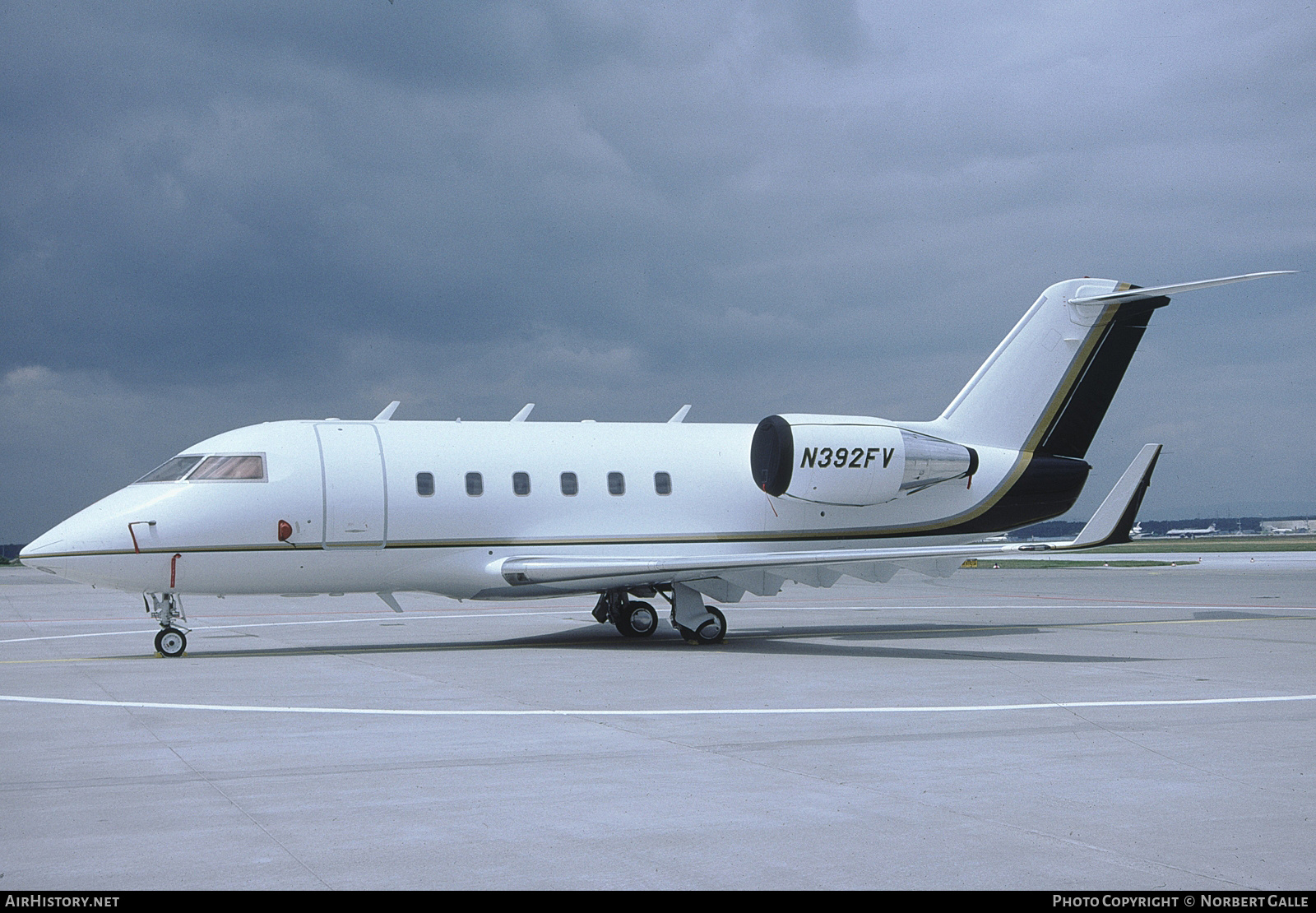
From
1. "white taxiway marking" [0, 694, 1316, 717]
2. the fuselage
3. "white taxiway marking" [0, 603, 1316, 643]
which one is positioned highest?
the fuselage

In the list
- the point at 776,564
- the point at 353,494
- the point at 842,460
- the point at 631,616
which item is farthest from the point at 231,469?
the point at 842,460

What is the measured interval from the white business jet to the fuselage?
30mm

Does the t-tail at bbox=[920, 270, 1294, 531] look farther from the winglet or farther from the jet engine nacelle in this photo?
the winglet

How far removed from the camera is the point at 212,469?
17.2 metres

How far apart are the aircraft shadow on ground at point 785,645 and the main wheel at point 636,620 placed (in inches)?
7.8

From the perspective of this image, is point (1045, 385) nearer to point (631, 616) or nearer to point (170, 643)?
point (631, 616)

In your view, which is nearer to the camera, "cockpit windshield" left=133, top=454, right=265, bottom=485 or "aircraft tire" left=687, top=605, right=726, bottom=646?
"cockpit windshield" left=133, top=454, right=265, bottom=485

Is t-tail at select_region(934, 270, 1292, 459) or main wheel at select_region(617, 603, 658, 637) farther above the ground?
t-tail at select_region(934, 270, 1292, 459)

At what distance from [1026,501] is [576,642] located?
845 centimetres

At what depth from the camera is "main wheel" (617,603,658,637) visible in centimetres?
2005

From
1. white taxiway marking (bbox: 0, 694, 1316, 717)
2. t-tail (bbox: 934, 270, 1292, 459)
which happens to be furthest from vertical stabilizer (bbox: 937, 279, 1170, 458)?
white taxiway marking (bbox: 0, 694, 1316, 717)

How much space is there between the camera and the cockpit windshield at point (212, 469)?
17.2 m

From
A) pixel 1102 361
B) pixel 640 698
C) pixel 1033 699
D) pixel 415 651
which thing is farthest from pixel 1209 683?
pixel 415 651
